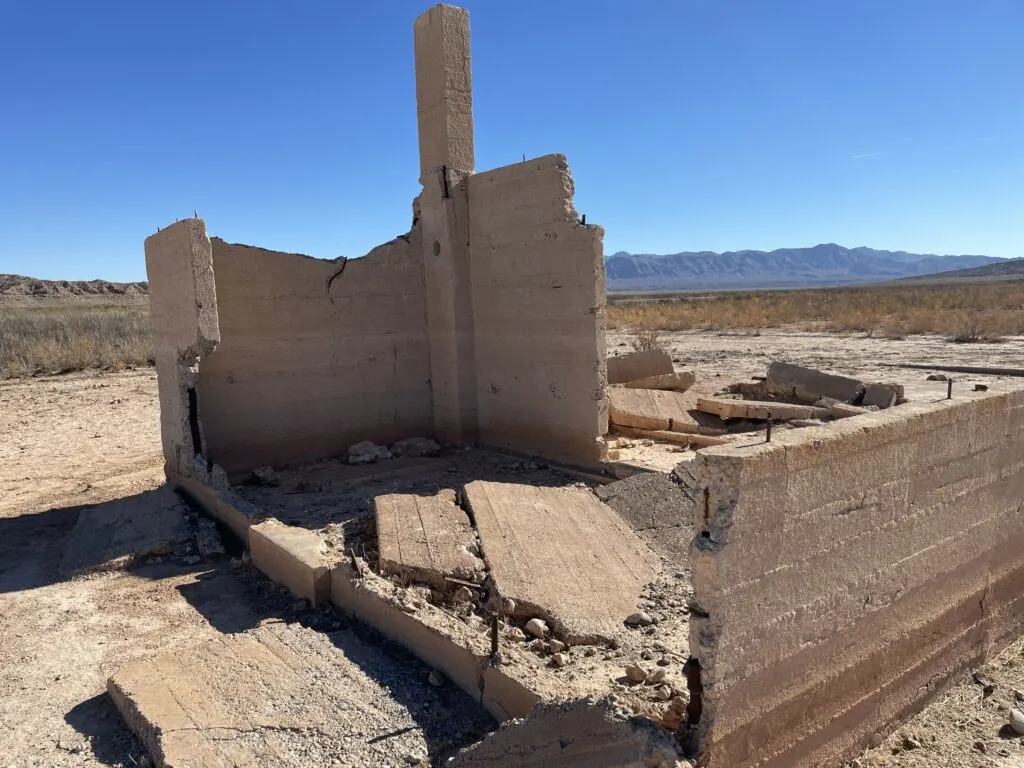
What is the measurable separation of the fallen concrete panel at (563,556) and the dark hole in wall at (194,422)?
3327 mm

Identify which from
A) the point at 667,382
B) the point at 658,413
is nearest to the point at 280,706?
the point at 658,413

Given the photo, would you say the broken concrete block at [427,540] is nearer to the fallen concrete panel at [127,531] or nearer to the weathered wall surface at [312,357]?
the fallen concrete panel at [127,531]

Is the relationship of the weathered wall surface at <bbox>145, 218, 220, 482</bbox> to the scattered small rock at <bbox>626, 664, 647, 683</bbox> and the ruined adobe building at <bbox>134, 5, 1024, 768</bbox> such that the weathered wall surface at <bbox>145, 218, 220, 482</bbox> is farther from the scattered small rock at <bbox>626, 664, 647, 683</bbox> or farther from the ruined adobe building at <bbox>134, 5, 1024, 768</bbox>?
the scattered small rock at <bbox>626, 664, 647, 683</bbox>

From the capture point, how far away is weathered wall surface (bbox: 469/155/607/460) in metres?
7.91

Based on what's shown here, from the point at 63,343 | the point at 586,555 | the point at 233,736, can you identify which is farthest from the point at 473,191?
the point at 63,343

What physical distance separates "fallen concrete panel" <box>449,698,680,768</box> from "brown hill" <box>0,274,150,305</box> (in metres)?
55.7

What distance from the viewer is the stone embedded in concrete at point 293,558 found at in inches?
211

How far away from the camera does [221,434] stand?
27.3 feet

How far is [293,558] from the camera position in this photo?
5578 mm

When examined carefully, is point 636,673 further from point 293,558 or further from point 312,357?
point 312,357

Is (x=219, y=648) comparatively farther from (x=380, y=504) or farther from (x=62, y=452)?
(x=62, y=452)

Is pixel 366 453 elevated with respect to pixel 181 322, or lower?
lower

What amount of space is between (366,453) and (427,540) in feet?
12.1

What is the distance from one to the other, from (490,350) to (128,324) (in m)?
21.4
